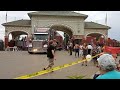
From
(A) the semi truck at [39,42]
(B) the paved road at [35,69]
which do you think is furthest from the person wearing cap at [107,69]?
(A) the semi truck at [39,42]

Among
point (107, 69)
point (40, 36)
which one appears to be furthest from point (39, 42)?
point (107, 69)

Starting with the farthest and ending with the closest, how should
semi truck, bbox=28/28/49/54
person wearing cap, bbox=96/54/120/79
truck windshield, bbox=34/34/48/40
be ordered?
truck windshield, bbox=34/34/48/40, semi truck, bbox=28/28/49/54, person wearing cap, bbox=96/54/120/79

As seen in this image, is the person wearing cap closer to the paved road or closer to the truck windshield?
the paved road

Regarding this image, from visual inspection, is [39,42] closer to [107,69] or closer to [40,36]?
[40,36]

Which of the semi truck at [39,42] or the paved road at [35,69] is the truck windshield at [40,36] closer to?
the semi truck at [39,42]

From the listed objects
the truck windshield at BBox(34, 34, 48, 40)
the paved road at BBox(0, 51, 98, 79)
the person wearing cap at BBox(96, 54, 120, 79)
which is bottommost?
the paved road at BBox(0, 51, 98, 79)

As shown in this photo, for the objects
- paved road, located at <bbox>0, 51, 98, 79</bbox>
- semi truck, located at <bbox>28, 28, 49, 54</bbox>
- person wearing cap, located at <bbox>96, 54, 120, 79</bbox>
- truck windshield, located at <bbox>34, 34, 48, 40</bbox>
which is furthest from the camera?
truck windshield, located at <bbox>34, 34, 48, 40</bbox>

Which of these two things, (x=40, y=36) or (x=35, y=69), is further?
(x=40, y=36)

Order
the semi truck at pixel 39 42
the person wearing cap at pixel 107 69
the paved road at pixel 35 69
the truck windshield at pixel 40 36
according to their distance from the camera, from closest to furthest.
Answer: the person wearing cap at pixel 107 69 → the paved road at pixel 35 69 → the semi truck at pixel 39 42 → the truck windshield at pixel 40 36

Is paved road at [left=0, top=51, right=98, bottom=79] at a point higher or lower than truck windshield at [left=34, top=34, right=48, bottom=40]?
lower

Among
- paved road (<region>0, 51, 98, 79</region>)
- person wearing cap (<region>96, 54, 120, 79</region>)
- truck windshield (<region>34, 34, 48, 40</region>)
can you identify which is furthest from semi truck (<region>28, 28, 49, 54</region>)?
person wearing cap (<region>96, 54, 120, 79</region>)

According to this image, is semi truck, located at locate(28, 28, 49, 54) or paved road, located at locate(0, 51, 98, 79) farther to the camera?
semi truck, located at locate(28, 28, 49, 54)
